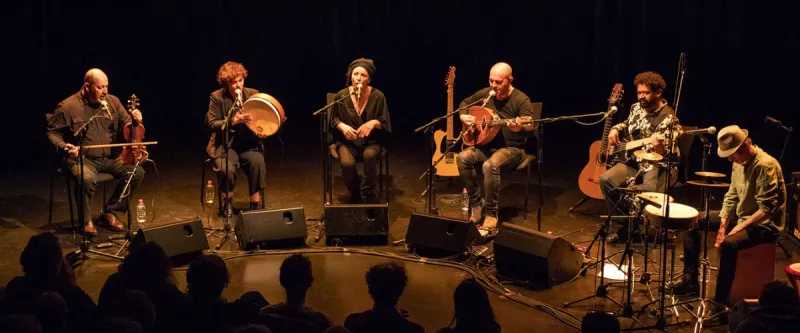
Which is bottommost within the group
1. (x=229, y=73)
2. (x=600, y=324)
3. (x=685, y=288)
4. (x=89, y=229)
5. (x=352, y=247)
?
(x=685, y=288)

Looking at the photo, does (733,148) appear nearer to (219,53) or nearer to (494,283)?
(494,283)

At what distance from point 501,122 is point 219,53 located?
6962 millimetres

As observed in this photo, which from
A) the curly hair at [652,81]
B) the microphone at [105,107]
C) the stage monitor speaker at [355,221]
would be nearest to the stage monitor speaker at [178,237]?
the stage monitor speaker at [355,221]

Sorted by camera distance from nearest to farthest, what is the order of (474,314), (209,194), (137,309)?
(137,309) → (474,314) → (209,194)

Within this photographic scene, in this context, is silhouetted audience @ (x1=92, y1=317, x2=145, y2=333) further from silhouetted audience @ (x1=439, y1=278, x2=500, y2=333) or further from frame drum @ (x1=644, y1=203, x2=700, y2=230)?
frame drum @ (x1=644, y1=203, x2=700, y2=230)

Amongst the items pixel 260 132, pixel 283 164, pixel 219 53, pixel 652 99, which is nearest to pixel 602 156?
pixel 652 99

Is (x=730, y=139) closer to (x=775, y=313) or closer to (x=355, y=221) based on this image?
(x=775, y=313)

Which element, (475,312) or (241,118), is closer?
(475,312)

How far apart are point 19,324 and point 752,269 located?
169 inches

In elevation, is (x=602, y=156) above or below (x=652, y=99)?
Answer: below

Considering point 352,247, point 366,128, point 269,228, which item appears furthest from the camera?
point 366,128

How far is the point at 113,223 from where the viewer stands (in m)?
7.02

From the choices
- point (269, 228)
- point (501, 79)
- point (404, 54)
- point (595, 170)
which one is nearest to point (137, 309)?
point (269, 228)

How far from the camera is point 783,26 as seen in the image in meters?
10.0
